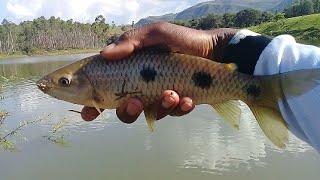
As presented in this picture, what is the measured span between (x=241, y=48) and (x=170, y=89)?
59 cm

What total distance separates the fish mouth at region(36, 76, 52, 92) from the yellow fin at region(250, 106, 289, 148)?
3.44ft

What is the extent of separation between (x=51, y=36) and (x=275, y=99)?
128 metres

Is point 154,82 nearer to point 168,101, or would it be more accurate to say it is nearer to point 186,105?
point 168,101

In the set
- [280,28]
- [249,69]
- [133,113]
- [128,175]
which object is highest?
[280,28]

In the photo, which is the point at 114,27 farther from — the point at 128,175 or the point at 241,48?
the point at 241,48

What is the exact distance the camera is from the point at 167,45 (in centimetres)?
262

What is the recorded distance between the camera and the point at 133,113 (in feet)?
8.25

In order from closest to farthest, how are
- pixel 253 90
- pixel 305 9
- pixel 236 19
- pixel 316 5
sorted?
pixel 253 90 → pixel 236 19 → pixel 305 9 → pixel 316 5

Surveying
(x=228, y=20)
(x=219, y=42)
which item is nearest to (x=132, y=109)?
(x=219, y=42)

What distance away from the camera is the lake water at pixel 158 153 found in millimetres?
13781


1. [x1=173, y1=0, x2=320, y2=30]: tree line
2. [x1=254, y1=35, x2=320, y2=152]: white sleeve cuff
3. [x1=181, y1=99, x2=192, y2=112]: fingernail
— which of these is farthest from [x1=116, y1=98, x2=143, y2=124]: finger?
[x1=173, y1=0, x2=320, y2=30]: tree line

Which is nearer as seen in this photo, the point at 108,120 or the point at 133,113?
the point at 133,113

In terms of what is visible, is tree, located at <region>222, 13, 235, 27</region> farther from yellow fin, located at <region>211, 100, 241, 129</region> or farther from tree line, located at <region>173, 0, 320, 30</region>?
yellow fin, located at <region>211, 100, 241, 129</region>

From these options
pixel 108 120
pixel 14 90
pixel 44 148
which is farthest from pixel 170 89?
pixel 14 90
